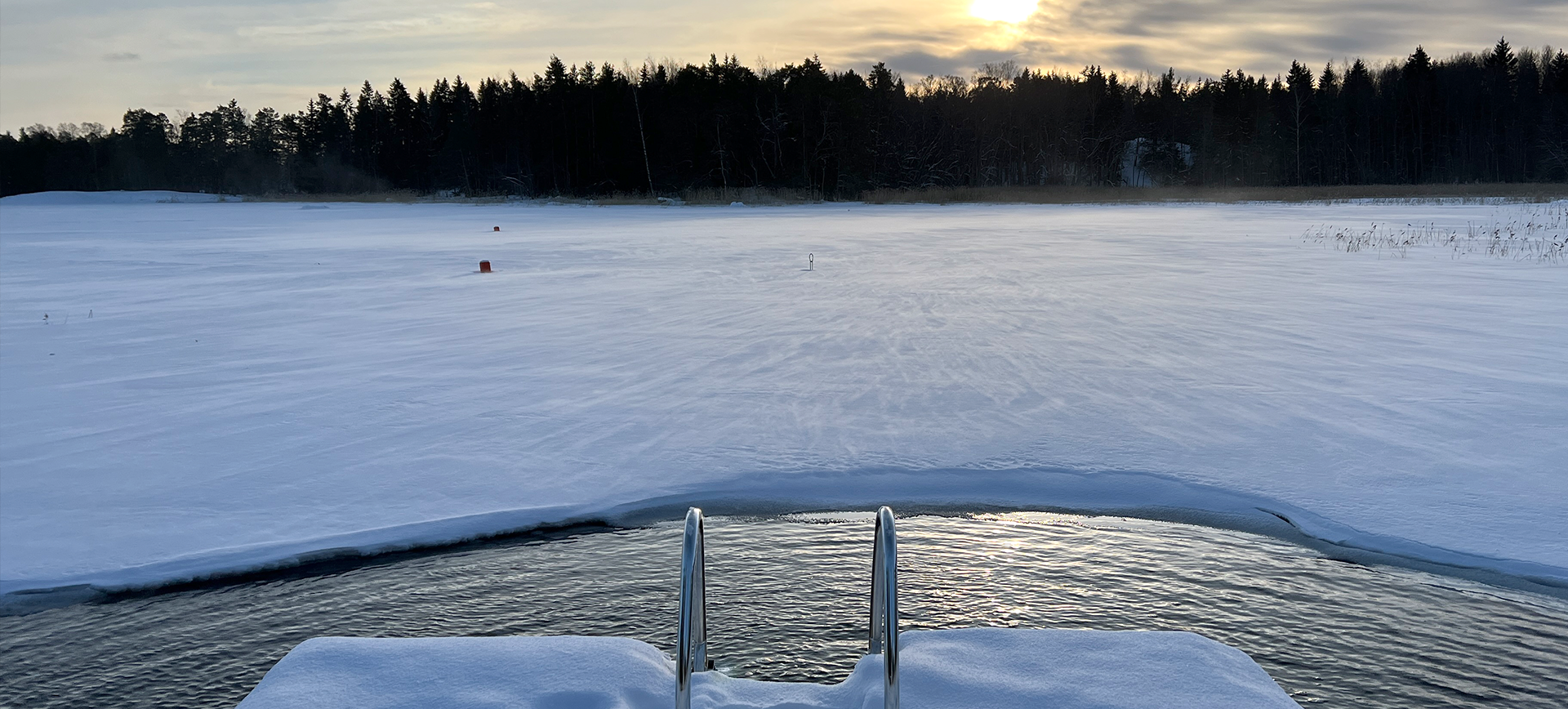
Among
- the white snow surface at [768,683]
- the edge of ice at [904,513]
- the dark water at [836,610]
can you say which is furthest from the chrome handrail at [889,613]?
the edge of ice at [904,513]

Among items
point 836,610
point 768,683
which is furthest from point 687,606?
point 836,610

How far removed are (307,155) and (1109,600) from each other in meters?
99.9

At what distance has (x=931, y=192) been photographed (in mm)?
51625

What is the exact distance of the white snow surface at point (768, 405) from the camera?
16.1ft

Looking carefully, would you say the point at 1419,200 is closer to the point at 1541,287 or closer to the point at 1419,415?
the point at 1541,287

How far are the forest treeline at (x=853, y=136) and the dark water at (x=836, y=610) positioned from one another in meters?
53.6

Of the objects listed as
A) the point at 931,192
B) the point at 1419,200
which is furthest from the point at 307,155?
the point at 1419,200

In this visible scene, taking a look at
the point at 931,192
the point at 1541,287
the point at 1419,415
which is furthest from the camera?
the point at 931,192

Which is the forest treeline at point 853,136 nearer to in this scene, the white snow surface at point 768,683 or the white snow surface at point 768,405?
the white snow surface at point 768,405

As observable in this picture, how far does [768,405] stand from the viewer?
688 cm

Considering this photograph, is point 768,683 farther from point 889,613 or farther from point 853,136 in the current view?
point 853,136

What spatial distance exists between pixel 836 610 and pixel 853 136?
2195 inches

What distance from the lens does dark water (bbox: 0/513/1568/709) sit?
3361 millimetres

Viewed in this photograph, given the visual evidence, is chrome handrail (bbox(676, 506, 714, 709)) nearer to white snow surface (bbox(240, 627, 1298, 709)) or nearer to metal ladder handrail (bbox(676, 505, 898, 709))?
metal ladder handrail (bbox(676, 505, 898, 709))
